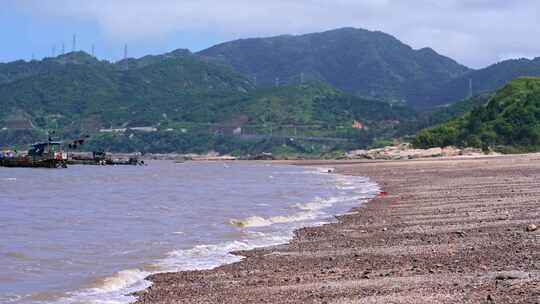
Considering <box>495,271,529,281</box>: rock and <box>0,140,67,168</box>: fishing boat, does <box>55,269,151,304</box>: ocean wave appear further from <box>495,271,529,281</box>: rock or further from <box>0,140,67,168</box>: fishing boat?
<box>0,140,67,168</box>: fishing boat

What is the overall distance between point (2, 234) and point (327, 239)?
29.2ft

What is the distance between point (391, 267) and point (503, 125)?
96940mm

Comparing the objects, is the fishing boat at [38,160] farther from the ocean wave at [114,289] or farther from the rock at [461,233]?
the ocean wave at [114,289]

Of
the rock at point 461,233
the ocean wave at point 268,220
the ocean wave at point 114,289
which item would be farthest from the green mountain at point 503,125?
the ocean wave at point 114,289

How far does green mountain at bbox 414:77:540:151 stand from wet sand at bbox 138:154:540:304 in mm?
→ 83325

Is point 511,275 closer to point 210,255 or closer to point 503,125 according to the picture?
point 210,255

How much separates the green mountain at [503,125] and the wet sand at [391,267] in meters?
83.3

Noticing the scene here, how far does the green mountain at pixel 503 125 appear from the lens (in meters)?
102

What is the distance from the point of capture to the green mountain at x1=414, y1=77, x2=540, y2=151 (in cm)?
10244

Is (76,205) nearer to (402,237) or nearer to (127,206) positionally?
(127,206)

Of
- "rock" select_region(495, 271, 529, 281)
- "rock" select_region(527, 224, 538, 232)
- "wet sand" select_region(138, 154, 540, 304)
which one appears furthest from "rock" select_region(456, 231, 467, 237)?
"rock" select_region(495, 271, 529, 281)

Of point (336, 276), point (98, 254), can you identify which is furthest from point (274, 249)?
point (336, 276)

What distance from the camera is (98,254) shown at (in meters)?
17.9

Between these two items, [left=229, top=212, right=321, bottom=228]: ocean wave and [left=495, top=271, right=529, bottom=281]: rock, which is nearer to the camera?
[left=495, top=271, right=529, bottom=281]: rock
